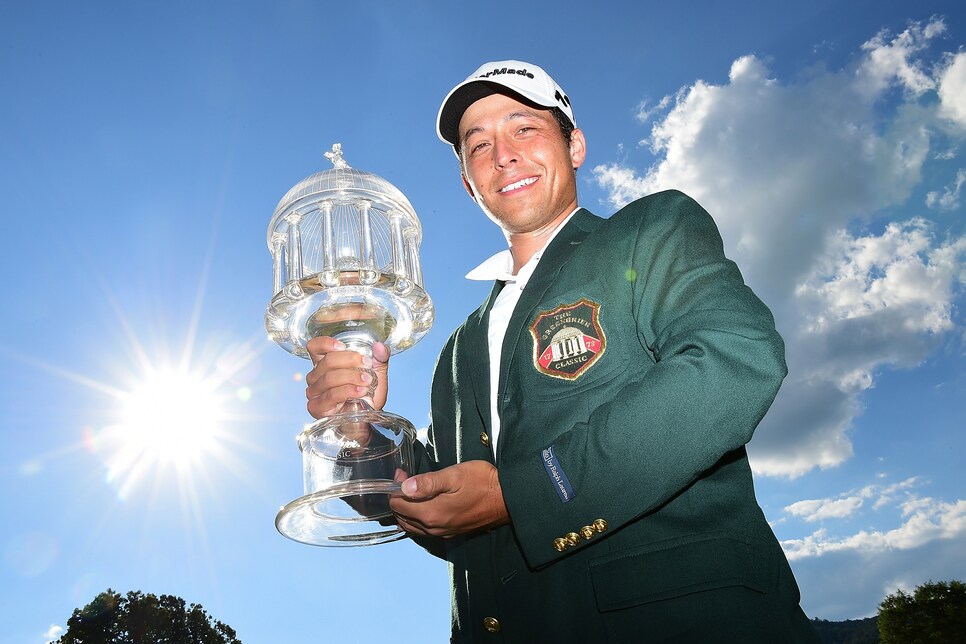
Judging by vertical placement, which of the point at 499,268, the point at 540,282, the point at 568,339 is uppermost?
the point at 499,268

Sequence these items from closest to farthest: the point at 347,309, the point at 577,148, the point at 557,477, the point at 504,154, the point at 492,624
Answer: the point at 557,477 < the point at 492,624 < the point at 347,309 < the point at 504,154 < the point at 577,148

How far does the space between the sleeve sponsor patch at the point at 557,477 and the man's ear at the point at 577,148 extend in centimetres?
253

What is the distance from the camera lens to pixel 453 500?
2.72 metres

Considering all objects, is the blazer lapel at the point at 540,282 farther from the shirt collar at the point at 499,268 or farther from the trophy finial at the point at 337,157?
the trophy finial at the point at 337,157

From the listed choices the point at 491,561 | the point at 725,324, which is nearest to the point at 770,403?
the point at 725,324

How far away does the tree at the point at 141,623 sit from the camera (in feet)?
122

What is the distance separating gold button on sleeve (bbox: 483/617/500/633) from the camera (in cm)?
305

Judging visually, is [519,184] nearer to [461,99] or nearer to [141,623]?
[461,99]

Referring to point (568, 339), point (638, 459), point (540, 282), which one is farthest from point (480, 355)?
point (638, 459)

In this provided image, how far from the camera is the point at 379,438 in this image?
3.48 m

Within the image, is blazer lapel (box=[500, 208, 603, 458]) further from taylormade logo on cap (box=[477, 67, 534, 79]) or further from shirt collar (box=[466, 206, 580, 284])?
taylormade logo on cap (box=[477, 67, 534, 79])

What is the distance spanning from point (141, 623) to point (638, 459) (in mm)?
43364

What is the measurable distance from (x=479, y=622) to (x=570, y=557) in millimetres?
656

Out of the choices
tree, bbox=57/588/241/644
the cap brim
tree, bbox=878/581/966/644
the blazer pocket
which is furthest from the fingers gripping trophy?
tree, bbox=878/581/966/644
